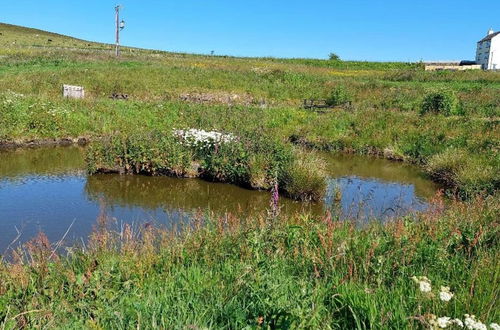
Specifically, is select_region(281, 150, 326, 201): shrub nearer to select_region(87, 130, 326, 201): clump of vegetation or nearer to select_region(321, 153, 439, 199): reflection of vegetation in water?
select_region(87, 130, 326, 201): clump of vegetation

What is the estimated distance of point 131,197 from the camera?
11891mm

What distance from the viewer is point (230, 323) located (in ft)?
11.6

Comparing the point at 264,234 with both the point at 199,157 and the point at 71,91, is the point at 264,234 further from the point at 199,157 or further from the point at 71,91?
the point at 71,91

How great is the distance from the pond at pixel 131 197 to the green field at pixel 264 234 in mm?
756

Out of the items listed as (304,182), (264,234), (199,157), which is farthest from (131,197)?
(264,234)

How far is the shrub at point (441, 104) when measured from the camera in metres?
25.5

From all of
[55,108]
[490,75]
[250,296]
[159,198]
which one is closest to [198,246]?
[250,296]

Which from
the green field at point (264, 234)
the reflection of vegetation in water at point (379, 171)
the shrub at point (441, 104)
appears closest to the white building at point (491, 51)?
the green field at point (264, 234)

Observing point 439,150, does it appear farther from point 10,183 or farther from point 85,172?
point 10,183

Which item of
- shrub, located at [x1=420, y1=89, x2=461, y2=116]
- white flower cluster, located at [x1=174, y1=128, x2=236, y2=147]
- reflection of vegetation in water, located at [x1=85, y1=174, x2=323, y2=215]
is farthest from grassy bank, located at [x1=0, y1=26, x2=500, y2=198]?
reflection of vegetation in water, located at [x1=85, y1=174, x2=323, y2=215]

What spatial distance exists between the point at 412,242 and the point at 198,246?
2.69 metres

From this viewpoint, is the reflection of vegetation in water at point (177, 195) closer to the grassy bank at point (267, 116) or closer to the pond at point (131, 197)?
the pond at point (131, 197)

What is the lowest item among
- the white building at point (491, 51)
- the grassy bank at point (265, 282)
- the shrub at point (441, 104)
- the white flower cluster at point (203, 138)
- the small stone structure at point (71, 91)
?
the grassy bank at point (265, 282)

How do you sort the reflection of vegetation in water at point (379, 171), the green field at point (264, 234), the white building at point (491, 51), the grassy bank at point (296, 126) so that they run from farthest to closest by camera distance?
the white building at point (491, 51) → the grassy bank at point (296, 126) → the reflection of vegetation in water at point (379, 171) → the green field at point (264, 234)
